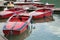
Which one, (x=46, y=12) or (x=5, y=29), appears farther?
(x=46, y=12)

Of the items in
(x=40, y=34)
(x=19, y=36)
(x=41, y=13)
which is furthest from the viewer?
(x=41, y=13)

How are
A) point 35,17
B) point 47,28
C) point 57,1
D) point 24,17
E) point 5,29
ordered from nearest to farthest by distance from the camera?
point 5,29
point 47,28
point 24,17
point 35,17
point 57,1

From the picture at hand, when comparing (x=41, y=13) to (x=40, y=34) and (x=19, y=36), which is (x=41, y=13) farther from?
(x=19, y=36)

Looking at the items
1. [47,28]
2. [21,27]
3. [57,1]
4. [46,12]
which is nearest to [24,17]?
[47,28]

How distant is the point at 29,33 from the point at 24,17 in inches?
104

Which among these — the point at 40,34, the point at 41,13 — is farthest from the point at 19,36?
the point at 41,13

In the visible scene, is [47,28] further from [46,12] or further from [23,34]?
[46,12]

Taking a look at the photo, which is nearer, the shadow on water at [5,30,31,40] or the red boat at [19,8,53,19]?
the shadow on water at [5,30,31,40]

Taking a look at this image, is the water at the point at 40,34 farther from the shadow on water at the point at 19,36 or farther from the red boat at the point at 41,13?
the red boat at the point at 41,13

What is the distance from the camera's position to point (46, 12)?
65.5 feet

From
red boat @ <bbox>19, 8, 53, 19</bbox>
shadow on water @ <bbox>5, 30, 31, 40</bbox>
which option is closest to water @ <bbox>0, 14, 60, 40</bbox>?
shadow on water @ <bbox>5, 30, 31, 40</bbox>

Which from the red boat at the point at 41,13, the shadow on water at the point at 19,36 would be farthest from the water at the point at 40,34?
the red boat at the point at 41,13

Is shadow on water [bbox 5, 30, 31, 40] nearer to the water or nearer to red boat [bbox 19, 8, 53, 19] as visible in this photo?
the water

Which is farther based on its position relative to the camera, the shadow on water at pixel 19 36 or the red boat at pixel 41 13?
the red boat at pixel 41 13
